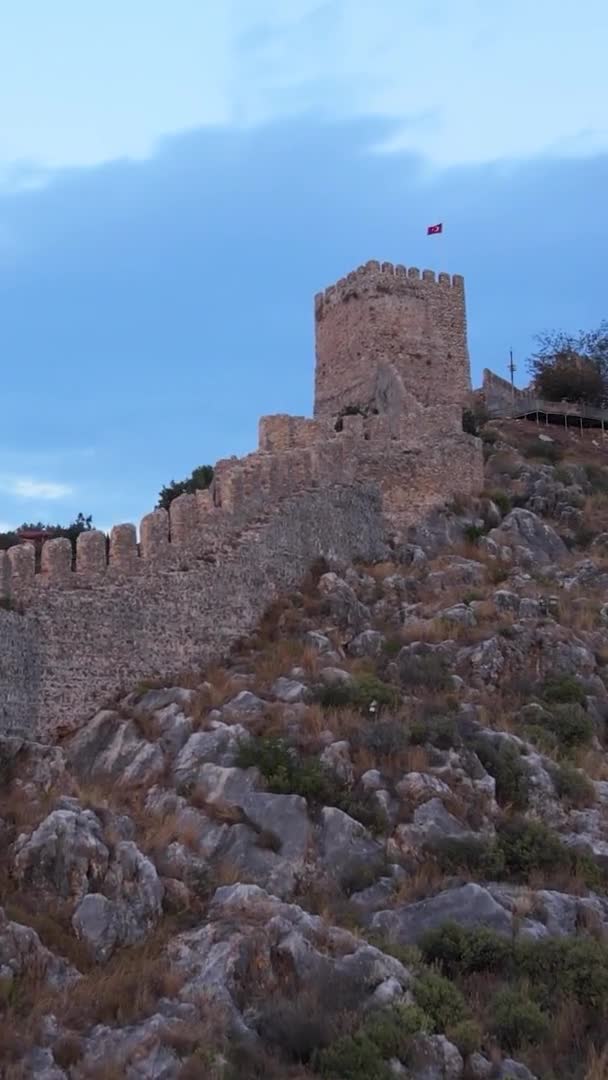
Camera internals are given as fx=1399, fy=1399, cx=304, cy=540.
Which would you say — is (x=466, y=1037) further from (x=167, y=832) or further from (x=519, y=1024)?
(x=167, y=832)

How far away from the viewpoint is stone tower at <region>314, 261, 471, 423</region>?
1228 inches

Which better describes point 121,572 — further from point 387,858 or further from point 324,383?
point 324,383

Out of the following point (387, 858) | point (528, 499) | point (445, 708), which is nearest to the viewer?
point (387, 858)

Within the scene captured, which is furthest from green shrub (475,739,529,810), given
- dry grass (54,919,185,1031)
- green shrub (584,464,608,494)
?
green shrub (584,464,608,494)

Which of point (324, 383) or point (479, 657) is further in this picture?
point (324, 383)

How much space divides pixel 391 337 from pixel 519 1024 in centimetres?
2089

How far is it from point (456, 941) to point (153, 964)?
295 cm

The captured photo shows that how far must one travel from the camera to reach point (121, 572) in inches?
740

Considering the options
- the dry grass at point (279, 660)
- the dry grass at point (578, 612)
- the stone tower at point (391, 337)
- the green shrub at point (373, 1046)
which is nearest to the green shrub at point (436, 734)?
the dry grass at point (279, 660)

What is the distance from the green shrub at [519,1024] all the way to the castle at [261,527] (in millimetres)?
7242

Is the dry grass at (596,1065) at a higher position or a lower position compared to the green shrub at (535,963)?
lower

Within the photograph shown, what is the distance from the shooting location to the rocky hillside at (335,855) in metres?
12.0

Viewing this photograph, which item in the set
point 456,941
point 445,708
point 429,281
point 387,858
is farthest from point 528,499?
point 456,941

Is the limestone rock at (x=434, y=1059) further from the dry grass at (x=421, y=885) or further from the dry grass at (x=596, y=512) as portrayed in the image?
the dry grass at (x=596, y=512)
